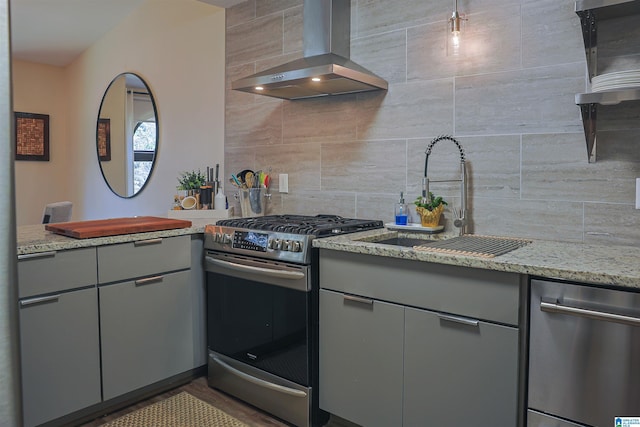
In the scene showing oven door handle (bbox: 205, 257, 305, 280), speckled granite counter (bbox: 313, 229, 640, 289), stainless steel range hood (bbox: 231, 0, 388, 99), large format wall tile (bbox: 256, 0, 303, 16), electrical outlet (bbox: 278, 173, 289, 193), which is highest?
large format wall tile (bbox: 256, 0, 303, 16)

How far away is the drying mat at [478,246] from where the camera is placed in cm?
171

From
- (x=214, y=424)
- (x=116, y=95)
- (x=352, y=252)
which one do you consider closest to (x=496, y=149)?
(x=352, y=252)

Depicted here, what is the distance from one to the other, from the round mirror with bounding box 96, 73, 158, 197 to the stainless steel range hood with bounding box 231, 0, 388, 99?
5.81ft

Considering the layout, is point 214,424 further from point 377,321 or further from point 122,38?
point 122,38

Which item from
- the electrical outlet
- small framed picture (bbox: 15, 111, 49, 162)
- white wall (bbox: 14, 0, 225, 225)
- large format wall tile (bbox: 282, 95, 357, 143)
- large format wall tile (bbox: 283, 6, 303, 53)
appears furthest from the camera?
small framed picture (bbox: 15, 111, 49, 162)

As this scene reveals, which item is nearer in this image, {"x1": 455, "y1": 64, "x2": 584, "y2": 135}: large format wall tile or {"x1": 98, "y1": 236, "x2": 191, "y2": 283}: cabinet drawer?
{"x1": 455, "y1": 64, "x2": 584, "y2": 135}: large format wall tile

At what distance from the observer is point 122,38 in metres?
4.54

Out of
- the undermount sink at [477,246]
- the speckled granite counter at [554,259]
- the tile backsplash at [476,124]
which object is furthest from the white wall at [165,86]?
the undermount sink at [477,246]

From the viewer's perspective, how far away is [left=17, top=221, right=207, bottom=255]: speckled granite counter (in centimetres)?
197

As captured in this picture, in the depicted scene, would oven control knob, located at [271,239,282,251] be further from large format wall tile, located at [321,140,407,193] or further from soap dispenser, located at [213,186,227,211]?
soap dispenser, located at [213,186,227,211]

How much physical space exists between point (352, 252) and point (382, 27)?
52.6 inches

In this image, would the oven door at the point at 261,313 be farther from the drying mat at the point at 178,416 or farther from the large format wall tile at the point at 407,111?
the large format wall tile at the point at 407,111

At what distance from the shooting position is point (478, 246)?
1.85m

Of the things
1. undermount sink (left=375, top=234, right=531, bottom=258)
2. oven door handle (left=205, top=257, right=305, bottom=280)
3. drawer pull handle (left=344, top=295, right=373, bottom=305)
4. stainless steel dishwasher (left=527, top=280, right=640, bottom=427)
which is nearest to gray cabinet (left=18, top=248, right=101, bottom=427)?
oven door handle (left=205, top=257, right=305, bottom=280)
